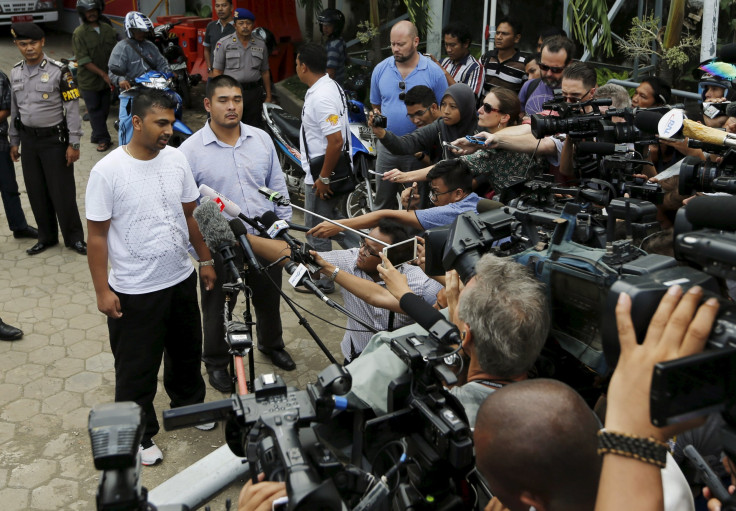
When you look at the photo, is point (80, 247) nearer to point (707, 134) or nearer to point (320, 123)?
point (320, 123)

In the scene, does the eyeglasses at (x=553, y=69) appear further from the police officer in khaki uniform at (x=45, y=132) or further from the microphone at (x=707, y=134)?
the police officer in khaki uniform at (x=45, y=132)

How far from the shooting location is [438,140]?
18.9ft

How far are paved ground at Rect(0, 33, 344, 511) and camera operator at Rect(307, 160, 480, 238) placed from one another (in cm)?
125

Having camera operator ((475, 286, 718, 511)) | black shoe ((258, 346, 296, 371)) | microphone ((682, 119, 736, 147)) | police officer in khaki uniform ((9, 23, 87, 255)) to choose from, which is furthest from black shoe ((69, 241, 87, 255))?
camera operator ((475, 286, 718, 511))

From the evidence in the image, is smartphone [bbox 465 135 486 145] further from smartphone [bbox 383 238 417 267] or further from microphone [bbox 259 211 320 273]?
microphone [bbox 259 211 320 273]

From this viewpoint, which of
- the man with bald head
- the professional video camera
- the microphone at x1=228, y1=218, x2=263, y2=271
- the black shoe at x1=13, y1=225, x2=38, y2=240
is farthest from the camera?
the black shoe at x1=13, y1=225, x2=38, y2=240

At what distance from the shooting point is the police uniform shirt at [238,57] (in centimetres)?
893

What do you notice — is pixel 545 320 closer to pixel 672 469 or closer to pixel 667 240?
pixel 672 469

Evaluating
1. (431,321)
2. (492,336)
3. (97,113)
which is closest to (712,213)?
(492,336)

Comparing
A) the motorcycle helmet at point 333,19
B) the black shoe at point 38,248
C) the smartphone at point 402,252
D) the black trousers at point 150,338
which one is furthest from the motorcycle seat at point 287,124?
the smartphone at point 402,252

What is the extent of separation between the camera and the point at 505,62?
23.5ft

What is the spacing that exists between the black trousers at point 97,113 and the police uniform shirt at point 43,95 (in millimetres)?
3326

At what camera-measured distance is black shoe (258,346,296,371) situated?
518 centimetres

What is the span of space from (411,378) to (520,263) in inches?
28.8
